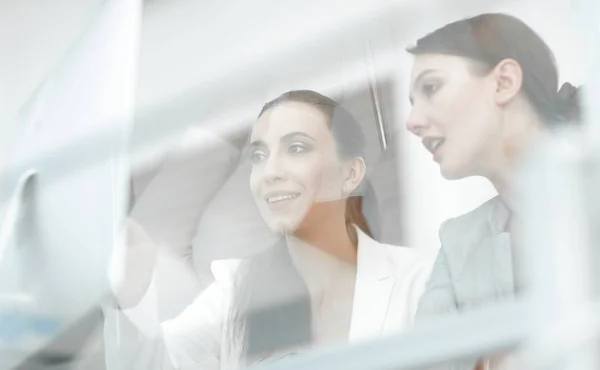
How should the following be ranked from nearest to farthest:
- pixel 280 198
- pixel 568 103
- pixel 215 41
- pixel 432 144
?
pixel 568 103
pixel 432 144
pixel 280 198
pixel 215 41

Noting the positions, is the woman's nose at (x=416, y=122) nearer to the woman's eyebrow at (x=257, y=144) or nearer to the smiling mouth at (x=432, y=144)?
the smiling mouth at (x=432, y=144)

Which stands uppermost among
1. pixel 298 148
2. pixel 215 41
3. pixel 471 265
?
pixel 215 41

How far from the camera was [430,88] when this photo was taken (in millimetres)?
998

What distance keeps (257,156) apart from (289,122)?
0.20 ft

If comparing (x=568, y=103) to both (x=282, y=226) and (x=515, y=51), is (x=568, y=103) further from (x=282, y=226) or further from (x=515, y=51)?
(x=282, y=226)

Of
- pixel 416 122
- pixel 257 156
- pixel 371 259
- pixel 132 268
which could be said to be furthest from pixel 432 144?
pixel 132 268

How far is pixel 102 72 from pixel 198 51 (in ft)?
0.49

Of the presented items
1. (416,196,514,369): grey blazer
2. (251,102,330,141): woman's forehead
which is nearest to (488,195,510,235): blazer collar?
(416,196,514,369): grey blazer

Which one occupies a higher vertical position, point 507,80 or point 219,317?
point 507,80

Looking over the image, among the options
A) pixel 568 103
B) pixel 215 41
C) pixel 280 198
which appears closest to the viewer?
pixel 568 103

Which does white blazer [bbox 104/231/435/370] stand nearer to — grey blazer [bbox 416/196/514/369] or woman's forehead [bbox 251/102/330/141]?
grey blazer [bbox 416/196/514/369]

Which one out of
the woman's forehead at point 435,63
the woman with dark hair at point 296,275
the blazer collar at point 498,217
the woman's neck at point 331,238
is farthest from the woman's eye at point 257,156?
the blazer collar at point 498,217

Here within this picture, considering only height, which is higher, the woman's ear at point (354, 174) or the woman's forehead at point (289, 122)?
the woman's forehead at point (289, 122)

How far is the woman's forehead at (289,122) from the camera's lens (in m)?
1.08
